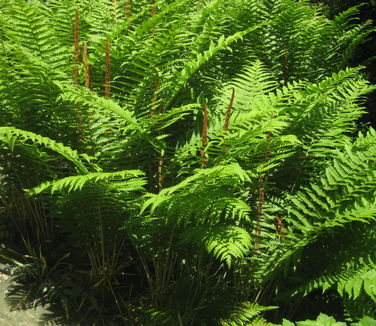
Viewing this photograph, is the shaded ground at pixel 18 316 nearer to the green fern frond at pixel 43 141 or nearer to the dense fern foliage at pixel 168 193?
the dense fern foliage at pixel 168 193

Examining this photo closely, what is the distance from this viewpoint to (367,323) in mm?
1599

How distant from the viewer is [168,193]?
6.39ft

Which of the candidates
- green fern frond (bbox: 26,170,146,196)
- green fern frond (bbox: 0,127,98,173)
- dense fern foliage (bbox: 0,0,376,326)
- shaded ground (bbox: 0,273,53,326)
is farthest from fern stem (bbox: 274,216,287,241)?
shaded ground (bbox: 0,273,53,326)

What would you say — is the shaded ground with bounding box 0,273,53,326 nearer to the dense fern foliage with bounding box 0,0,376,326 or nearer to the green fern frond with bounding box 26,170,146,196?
the dense fern foliage with bounding box 0,0,376,326

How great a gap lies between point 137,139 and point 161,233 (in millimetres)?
467

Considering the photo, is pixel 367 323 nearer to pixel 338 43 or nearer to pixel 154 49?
pixel 154 49

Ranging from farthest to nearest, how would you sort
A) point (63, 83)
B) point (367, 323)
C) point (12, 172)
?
point (12, 172), point (63, 83), point (367, 323)

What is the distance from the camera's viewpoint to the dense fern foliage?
2.07 metres

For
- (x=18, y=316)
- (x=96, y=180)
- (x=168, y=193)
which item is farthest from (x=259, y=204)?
(x=18, y=316)

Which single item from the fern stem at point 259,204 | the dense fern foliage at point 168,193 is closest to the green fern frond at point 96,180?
the dense fern foliage at point 168,193

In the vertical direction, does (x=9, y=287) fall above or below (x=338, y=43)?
below

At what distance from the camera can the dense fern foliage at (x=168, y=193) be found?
207cm

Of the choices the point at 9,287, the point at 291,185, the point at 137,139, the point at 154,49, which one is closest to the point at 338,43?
the point at 291,185

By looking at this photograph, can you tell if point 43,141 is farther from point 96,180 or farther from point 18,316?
point 18,316
